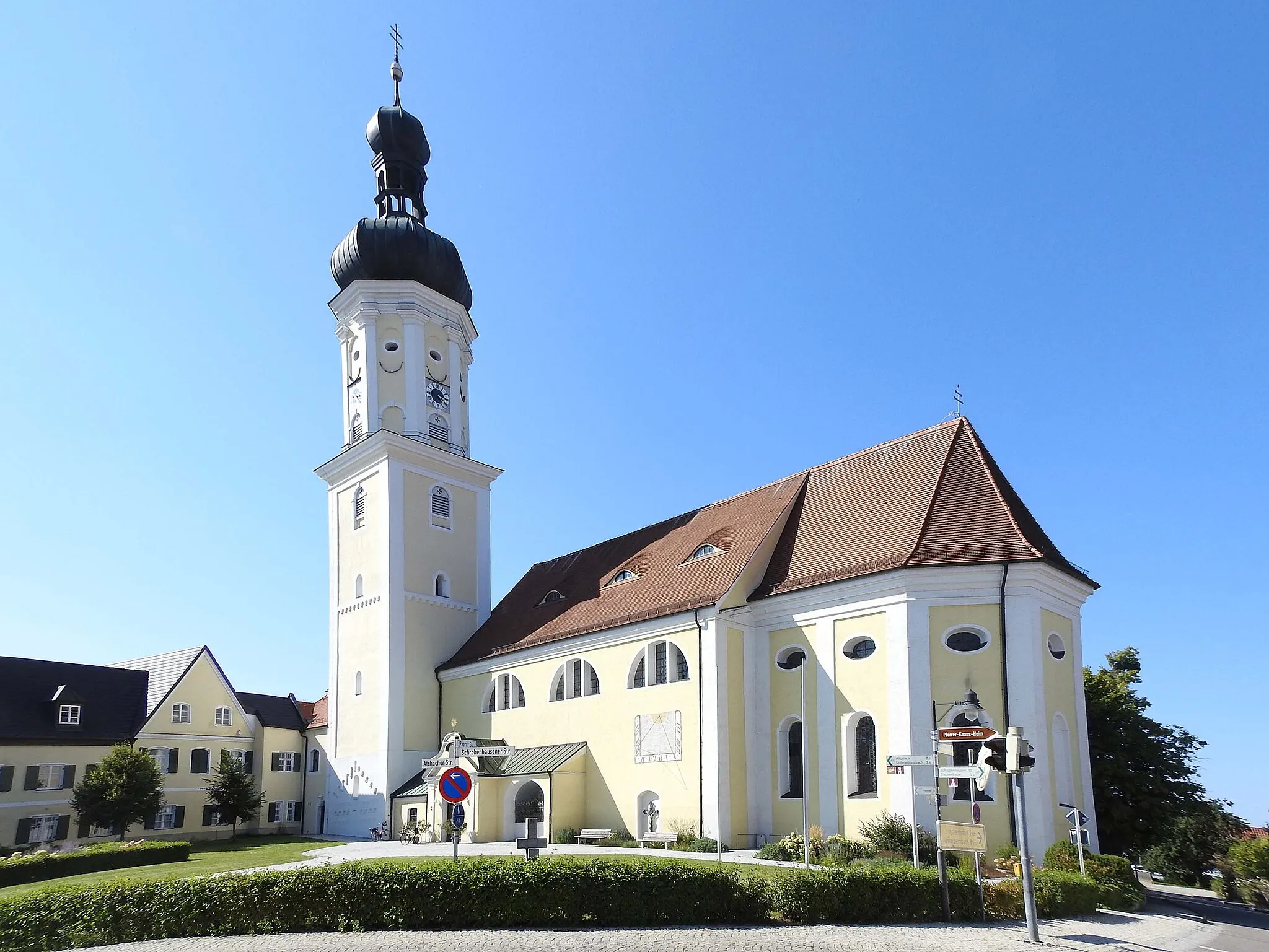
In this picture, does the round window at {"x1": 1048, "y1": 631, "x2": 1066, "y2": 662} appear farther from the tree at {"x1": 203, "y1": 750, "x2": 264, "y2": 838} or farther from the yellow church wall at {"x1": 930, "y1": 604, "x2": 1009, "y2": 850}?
the tree at {"x1": 203, "y1": 750, "x2": 264, "y2": 838}

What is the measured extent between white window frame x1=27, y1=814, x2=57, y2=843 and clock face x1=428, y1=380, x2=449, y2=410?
19.7 metres

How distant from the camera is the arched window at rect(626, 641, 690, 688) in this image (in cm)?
2564

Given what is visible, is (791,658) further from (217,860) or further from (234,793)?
(234,793)

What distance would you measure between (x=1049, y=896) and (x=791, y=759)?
960cm

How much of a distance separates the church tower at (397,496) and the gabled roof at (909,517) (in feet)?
47.5

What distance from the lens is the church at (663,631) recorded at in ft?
70.7

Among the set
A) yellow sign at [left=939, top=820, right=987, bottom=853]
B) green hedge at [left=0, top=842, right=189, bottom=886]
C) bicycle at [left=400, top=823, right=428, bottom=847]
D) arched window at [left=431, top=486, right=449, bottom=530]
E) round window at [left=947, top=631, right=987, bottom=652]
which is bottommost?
bicycle at [left=400, top=823, right=428, bottom=847]

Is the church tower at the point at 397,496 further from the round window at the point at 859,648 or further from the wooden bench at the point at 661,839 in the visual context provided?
the round window at the point at 859,648

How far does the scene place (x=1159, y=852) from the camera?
2491 centimetres

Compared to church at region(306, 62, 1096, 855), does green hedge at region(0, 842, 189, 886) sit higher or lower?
lower

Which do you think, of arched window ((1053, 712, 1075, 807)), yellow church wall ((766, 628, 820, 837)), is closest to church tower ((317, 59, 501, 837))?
yellow church wall ((766, 628, 820, 837))

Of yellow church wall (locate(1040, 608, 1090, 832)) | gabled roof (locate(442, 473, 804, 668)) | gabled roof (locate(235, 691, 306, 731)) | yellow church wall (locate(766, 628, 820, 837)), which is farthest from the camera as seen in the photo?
gabled roof (locate(235, 691, 306, 731))

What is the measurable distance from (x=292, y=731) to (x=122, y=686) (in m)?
7.12

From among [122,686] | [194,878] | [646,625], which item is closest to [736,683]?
[646,625]
